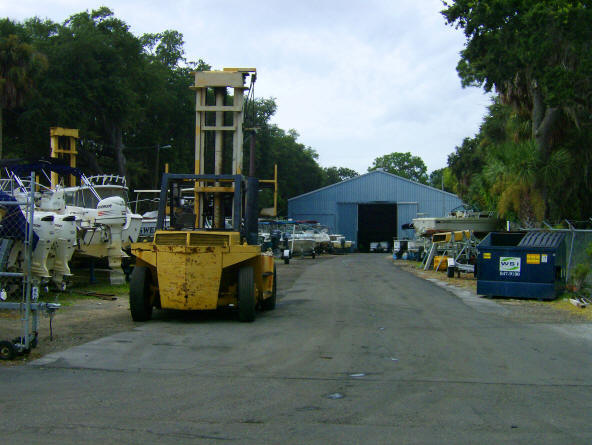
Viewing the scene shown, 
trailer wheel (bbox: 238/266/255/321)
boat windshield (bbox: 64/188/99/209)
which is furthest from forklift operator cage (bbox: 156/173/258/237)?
boat windshield (bbox: 64/188/99/209)

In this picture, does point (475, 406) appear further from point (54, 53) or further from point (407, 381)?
point (54, 53)

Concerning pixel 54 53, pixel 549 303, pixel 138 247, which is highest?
pixel 54 53

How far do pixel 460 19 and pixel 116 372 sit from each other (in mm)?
20177

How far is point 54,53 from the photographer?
1609 inches

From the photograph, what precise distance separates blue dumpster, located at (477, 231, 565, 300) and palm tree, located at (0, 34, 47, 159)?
25.3 m

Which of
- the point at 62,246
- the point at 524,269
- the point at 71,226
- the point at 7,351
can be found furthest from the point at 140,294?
the point at 524,269

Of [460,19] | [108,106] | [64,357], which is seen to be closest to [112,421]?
[64,357]

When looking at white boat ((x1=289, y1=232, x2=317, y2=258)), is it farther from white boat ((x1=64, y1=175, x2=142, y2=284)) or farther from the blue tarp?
the blue tarp

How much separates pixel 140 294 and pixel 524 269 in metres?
10.0

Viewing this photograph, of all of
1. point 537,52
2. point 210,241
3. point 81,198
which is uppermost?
point 537,52

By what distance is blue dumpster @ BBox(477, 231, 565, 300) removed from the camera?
16.1 meters

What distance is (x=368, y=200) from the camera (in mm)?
65875

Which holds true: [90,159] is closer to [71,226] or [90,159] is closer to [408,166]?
[71,226]

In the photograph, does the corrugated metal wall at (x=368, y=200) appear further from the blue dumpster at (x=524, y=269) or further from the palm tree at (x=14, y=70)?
the blue dumpster at (x=524, y=269)
